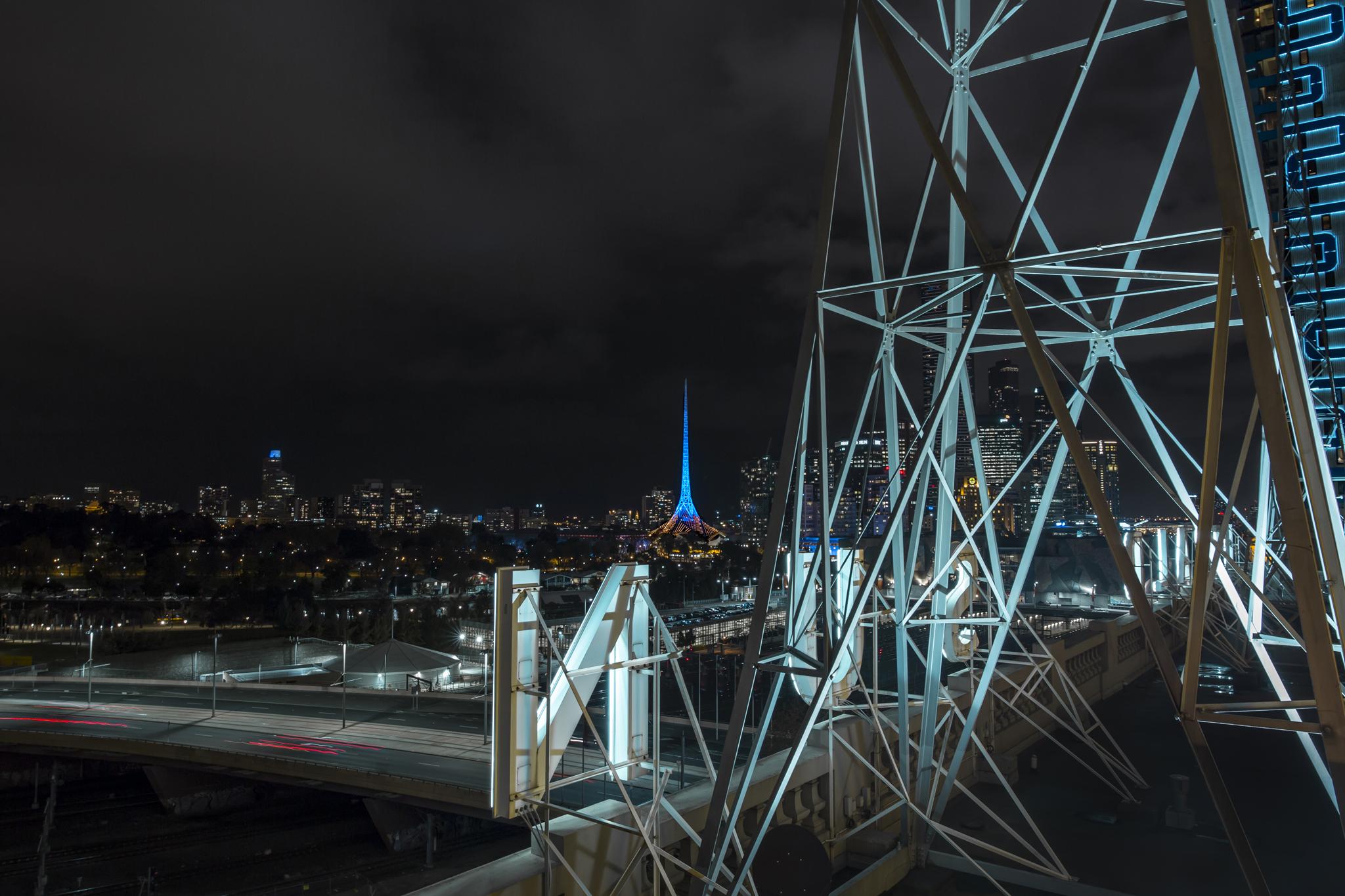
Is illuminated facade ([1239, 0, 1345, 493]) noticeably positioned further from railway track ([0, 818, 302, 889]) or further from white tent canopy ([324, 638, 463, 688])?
white tent canopy ([324, 638, 463, 688])

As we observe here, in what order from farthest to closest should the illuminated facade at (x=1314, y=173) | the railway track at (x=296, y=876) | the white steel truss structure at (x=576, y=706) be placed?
the railway track at (x=296, y=876) → the illuminated facade at (x=1314, y=173) → the white steel truss structure at (x=576, y=706)

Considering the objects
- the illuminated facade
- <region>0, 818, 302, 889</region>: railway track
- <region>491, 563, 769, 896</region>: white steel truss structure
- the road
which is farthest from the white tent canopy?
the illuminated facade

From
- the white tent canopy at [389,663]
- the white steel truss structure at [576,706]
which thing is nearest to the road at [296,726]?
the white tent canopy at [389,663]

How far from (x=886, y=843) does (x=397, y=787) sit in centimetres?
1088

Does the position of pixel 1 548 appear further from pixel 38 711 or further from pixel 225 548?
pixel 38 711

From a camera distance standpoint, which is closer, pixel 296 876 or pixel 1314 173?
pixel 1314 173

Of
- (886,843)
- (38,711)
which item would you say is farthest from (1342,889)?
(38,711)

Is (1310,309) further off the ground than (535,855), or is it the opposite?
(1310,309)

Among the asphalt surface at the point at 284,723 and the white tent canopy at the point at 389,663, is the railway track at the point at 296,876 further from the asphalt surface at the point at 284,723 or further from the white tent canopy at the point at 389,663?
the white tent canopy at the point at 389,663

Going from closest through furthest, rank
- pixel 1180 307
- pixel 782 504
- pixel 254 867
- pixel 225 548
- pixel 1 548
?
pixel 782 504 → pixel 1180 307 → pixel 254 867 → pixel 1 548 → pixel 225 548

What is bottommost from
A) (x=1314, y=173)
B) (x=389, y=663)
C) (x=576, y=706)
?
(x=389, y=663)

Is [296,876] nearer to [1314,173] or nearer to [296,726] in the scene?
[296,726]

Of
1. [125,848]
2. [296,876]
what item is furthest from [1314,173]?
[125,848]

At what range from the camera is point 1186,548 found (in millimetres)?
52031
